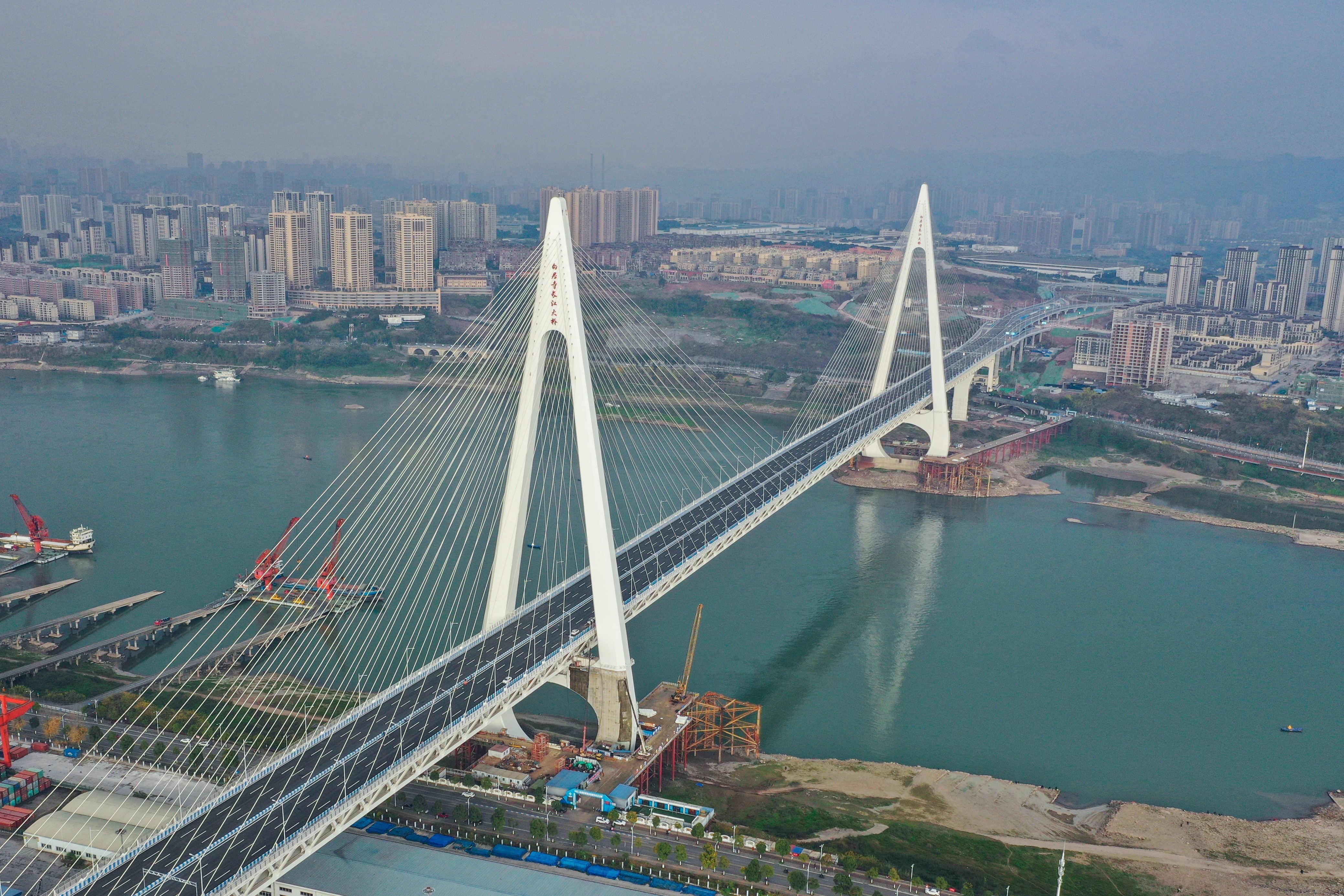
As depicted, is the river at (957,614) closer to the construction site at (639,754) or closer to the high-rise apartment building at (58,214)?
the construction site at (639,754)

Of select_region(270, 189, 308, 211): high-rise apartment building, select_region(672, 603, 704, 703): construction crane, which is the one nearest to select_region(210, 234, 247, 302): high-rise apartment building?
select_region(270, 189, 308, 211): high-rise apartment building

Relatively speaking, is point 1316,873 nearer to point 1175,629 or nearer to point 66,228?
point 1175,629

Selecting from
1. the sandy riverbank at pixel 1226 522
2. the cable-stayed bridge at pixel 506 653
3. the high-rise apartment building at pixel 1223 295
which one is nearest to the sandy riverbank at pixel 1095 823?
the cable-stayed bridge at pixel 506 653

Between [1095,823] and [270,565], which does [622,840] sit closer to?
[1095,823]

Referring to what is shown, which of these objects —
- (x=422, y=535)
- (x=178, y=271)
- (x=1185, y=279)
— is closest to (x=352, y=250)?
(x=178, y=271)

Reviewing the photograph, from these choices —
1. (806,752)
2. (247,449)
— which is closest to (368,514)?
(247,449)
